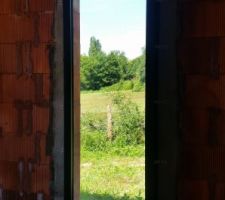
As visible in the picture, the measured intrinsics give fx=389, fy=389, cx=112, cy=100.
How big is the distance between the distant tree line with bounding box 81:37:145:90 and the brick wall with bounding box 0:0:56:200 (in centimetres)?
22

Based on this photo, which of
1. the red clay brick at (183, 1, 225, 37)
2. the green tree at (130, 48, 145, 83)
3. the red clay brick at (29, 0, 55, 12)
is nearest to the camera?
the red clay brick at (183, 1, 225, 37)

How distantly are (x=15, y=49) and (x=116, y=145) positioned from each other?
0.84 meters

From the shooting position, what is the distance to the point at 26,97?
237cm

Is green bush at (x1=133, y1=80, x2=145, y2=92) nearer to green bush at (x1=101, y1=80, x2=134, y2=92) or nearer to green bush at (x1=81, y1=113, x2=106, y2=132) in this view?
green bush at (x1=101, y1=80, x2=134, y2=92)

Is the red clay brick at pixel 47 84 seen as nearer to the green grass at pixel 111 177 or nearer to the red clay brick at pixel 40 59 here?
the red clay brick at pixel 40 59

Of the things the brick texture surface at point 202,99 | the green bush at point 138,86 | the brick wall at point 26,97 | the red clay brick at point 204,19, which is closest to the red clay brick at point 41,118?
the brick wall at point 26,97

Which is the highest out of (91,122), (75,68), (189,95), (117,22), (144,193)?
(117,22)

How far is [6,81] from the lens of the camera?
238 cm

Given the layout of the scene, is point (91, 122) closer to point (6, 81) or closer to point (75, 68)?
point (75, 68)

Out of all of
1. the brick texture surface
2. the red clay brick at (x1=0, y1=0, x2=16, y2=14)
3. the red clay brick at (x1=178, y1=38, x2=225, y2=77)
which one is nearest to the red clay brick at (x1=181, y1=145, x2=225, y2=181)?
the brick texture surface

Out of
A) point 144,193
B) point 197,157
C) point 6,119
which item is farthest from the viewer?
point 6,119

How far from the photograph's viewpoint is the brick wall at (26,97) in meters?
2.33

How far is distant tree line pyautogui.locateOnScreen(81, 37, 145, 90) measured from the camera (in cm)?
222

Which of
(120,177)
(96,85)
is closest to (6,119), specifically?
(96,85)
